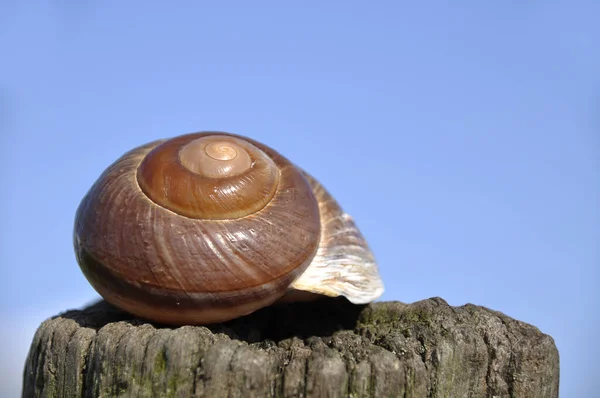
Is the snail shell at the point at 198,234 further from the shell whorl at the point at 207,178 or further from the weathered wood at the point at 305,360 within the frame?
the weathered wood at the point at 305,360

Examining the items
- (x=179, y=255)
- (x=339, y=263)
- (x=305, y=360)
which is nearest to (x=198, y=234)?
(x=179, y=255)

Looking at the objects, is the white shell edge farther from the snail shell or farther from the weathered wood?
the weathered wood

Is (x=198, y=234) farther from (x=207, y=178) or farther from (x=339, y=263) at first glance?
(x=339, y=263)

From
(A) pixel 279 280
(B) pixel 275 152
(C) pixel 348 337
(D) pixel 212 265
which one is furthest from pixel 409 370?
(B) pixel 275 152

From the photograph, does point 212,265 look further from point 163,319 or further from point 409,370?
point 409,370

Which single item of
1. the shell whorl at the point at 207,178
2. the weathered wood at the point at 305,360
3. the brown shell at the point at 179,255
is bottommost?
the weathered wood at the point at 305,360

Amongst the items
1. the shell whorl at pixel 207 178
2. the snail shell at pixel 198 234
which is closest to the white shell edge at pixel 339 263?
the snail shell at pixel 198 234

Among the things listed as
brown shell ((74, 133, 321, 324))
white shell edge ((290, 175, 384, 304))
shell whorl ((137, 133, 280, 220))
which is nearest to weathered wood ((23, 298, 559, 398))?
brown shell ((74, 133, 321, 324))

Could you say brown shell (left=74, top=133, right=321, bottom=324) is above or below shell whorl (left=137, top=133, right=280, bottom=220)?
below
